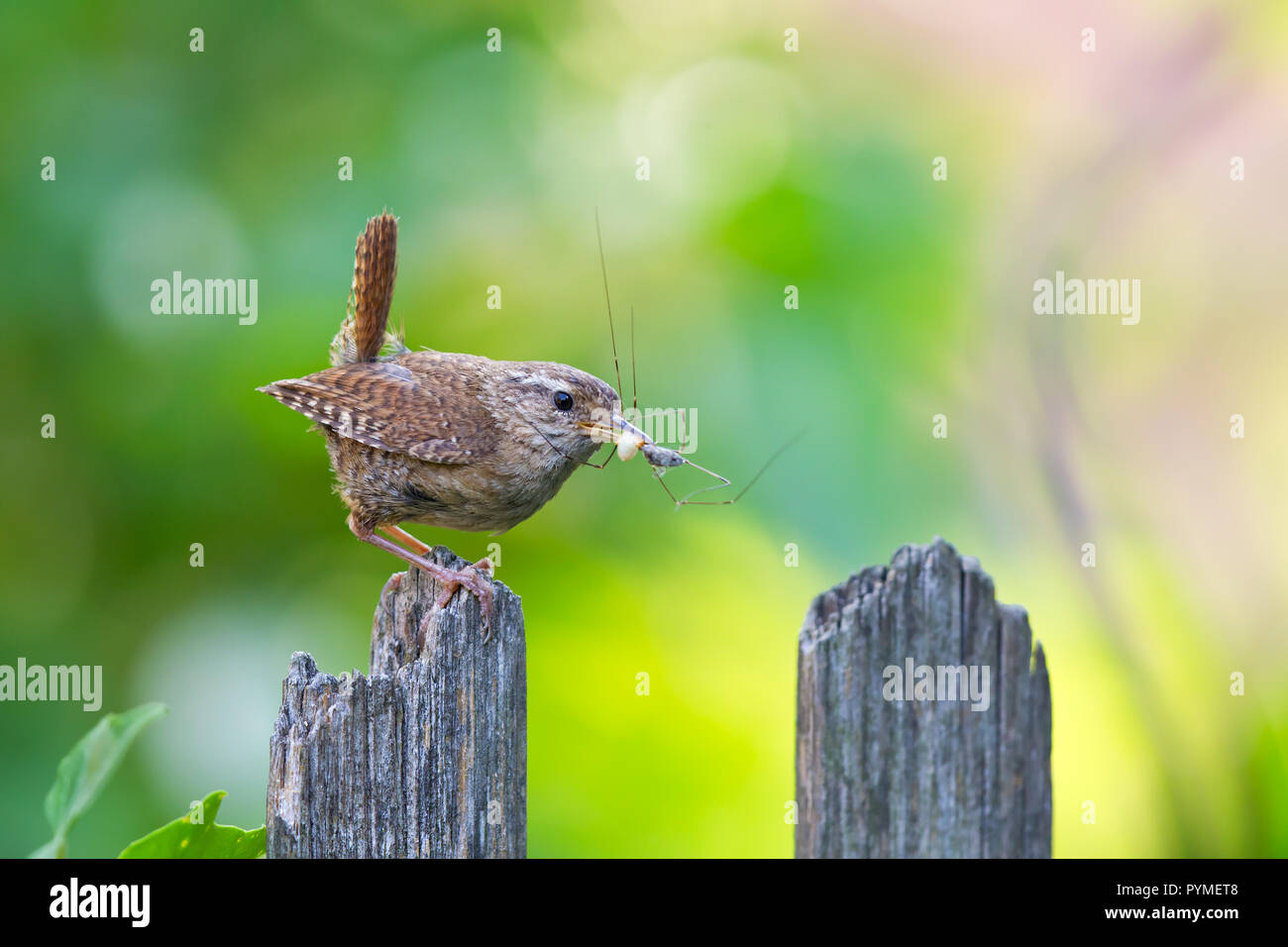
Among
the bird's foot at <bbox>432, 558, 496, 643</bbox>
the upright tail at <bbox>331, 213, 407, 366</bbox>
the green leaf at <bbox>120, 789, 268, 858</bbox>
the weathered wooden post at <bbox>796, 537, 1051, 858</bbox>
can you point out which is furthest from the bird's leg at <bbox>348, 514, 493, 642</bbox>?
the upright tail at <bbox>331, 213, 407, 366</bbox>

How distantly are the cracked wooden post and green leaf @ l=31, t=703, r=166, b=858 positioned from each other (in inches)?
11.1

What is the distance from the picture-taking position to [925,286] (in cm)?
515

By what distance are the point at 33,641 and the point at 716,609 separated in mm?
2669

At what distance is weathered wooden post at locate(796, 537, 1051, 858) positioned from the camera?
1788 mm

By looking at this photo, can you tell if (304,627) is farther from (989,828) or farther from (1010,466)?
(989,828)

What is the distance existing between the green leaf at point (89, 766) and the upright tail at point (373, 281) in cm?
179

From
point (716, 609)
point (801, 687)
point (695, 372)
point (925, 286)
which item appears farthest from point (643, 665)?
point (801, 687)

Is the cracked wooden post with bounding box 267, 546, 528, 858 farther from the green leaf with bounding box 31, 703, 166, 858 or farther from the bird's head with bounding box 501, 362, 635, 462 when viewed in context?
the bird's head with bounding box 501, 362, 635, 462

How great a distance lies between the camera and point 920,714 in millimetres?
1790

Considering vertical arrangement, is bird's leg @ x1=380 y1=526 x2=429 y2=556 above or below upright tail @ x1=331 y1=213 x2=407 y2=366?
below

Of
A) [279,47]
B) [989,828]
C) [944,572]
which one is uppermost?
[279,47]

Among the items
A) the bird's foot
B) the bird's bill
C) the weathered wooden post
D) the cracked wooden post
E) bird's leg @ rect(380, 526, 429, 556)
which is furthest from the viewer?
bird's leg @ rect(380, 526, 429, 556)

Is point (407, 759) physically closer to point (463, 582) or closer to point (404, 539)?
point (463, 582)

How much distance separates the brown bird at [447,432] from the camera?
3.17 meters
